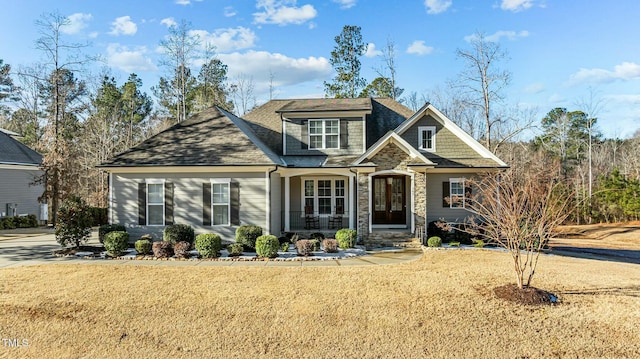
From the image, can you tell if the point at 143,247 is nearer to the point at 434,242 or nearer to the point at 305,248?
the point at 305,248

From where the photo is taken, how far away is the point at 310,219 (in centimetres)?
1650

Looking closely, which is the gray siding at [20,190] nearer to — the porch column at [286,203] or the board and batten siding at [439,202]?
the porch column at [286,203]

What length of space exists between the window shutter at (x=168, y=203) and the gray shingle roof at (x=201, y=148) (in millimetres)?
948

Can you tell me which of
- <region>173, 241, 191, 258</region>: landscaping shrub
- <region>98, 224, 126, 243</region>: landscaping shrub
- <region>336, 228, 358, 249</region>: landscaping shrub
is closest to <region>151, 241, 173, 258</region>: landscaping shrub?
<region>173, 241, 191, 258</region>: landscaping shrub

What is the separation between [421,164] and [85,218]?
42.8 feet

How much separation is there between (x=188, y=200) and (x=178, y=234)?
5.10ft

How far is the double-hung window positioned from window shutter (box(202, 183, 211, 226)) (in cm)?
165

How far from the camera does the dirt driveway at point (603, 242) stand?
1578cm

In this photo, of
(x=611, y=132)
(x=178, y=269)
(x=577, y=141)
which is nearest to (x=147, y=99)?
(x=178, y=269)

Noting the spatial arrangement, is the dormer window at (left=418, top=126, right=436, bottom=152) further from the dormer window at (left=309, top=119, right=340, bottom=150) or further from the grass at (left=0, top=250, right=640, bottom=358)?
the grass at (left=0, top=250, right=640, bottom=358)

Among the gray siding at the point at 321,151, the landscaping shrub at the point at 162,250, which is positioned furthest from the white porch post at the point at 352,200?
the landscaping shrub at the point at 162,250

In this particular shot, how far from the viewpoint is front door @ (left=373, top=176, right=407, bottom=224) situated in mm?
16922

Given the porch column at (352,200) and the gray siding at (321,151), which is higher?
the gray siding at (321,151)

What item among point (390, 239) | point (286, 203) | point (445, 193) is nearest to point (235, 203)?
point (286, 203)
